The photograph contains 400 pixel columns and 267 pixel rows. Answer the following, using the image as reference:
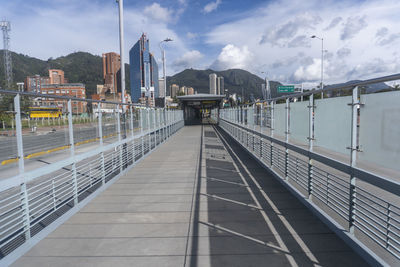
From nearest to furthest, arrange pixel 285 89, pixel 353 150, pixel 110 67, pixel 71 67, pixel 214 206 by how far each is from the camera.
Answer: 1. pixel 353 150
2. pixel 214 206
3. pixel 285 89
4. pixel 110 67
5. pixel 71 67

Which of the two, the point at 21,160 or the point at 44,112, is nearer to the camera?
the point at 21,160

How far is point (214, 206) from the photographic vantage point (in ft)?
16.7

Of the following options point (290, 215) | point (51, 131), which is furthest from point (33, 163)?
point (290, 215)

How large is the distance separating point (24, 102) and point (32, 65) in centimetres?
17057

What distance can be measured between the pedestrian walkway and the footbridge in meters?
0.02

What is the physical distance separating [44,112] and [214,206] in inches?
119

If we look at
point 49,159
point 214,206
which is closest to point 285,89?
point 214,206

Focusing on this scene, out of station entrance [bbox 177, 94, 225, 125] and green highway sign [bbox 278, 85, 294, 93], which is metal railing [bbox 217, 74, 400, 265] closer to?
station entrance [bbox 177, 94, 225, 125]

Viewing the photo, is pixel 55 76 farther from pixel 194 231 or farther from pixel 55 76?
pixel 194 231

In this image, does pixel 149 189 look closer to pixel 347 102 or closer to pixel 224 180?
pixel 224 180

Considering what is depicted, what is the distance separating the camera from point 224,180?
22.9ft

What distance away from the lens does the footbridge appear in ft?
10.6

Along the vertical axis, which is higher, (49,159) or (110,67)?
(110,67)

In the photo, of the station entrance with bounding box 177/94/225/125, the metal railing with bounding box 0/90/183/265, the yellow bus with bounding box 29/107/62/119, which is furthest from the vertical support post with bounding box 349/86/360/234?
the station entrance with bounding box 177/94/225/125
